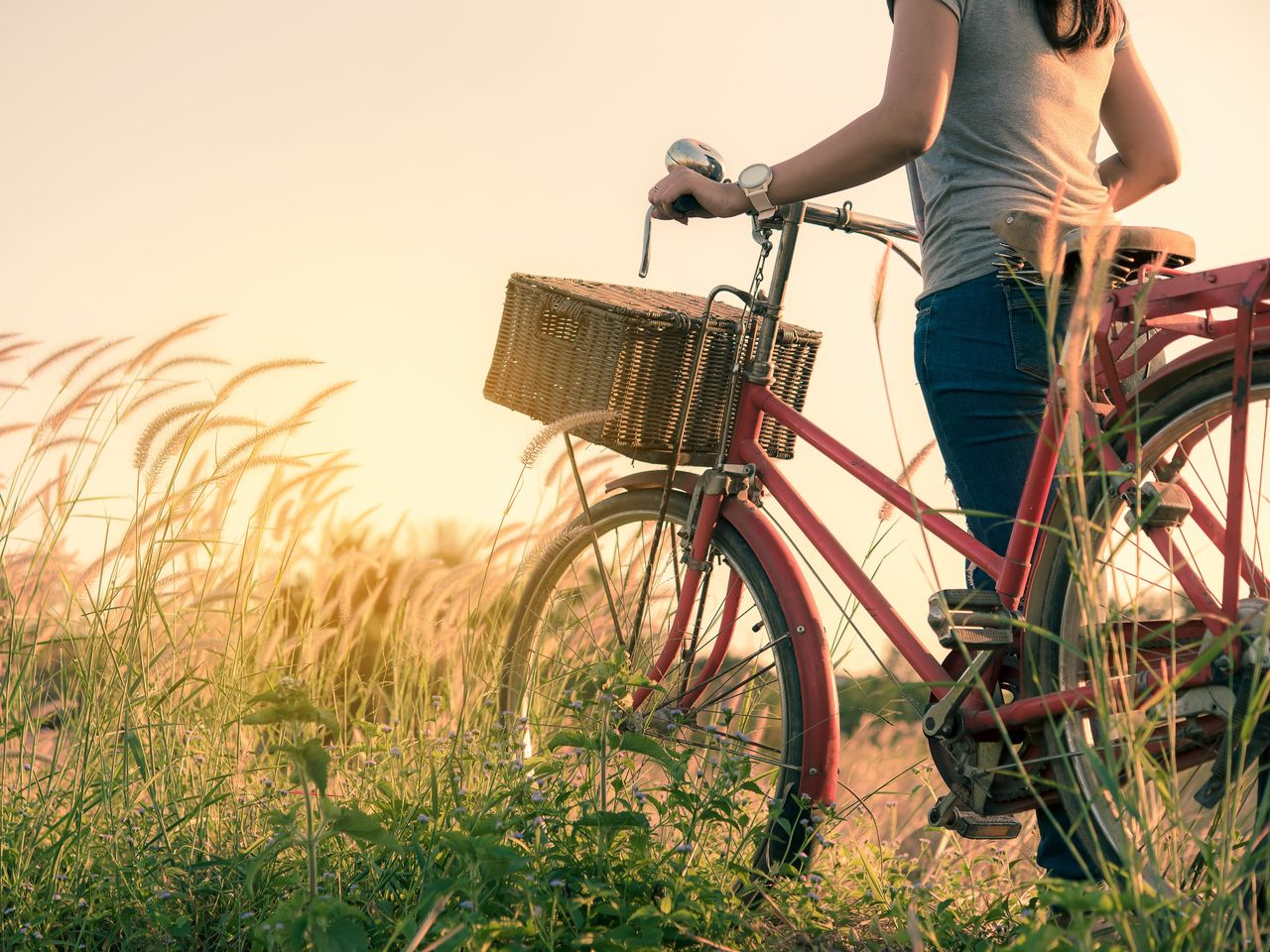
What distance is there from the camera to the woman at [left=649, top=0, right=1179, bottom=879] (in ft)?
7.16

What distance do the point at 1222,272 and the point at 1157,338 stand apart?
0.61 feet

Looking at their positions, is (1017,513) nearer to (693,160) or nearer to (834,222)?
(834,222)

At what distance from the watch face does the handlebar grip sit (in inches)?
6.9

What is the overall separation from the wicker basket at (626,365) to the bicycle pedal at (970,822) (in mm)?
879

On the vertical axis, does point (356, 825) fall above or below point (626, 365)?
below

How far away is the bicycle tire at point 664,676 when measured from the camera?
2.37 metres

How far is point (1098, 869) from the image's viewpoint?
219 cm

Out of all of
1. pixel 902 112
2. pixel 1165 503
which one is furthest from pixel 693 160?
pixel 1165 503

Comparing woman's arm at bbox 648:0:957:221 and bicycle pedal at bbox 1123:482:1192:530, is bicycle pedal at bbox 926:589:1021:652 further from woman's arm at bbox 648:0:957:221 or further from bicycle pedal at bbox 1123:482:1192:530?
woman's arm at bbox 648:0:957:221

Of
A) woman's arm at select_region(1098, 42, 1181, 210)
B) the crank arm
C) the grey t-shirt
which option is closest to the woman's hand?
the grey t-shirt

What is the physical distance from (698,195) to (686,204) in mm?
49

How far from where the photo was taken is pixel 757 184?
2.33 metres

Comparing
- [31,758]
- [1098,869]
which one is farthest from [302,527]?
[1098,869]

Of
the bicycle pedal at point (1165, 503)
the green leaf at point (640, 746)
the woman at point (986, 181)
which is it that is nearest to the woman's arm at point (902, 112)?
the woman at point (986, 181)
